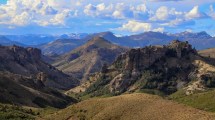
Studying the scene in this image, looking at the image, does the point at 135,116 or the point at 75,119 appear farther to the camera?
the point at 75,119

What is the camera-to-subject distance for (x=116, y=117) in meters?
130

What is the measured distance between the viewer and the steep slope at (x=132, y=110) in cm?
12191

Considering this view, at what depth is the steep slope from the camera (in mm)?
121912

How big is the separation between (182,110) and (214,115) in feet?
31.6

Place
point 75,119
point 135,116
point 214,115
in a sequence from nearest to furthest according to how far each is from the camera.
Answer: point 214,115
point 135,116
point 75,119

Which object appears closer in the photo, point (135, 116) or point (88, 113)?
point (135, 116)

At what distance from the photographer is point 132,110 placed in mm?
131000

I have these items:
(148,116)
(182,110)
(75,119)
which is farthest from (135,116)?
(75,119)

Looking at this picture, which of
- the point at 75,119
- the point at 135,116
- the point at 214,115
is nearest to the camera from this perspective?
the point at 214,115

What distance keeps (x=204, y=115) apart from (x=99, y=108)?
35379mm

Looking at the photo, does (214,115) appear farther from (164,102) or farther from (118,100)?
(118,100)

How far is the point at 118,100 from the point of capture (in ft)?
459

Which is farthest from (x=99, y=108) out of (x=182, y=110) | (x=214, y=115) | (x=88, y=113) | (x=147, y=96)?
(x=214, y=115)

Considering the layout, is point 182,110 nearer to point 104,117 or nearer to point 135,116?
point 135,116
